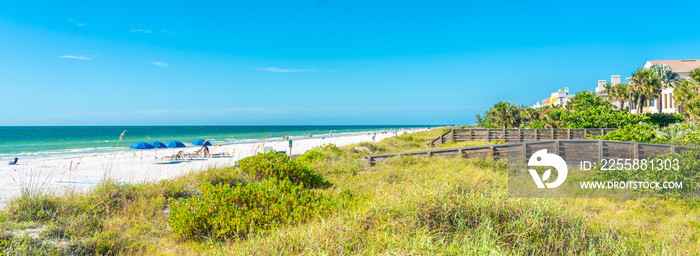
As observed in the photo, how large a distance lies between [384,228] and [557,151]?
434 inches

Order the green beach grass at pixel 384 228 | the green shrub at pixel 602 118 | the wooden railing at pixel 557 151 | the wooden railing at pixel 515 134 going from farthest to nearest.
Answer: the green shrub at pixel 602 118
the wooden railing at pixel 515 134
the wooden railing at pixel 557 151
the green beach grass at pixel 384 228

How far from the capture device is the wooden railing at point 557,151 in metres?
11.1

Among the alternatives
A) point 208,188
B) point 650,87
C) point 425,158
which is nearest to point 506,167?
point 425,158

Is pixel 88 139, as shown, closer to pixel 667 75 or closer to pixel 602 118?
pixel 602 118

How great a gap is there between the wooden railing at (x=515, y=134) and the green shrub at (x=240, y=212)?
21359 millimetres

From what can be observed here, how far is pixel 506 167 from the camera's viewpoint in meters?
12.5

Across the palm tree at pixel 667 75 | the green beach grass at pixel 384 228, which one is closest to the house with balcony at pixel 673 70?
the palm tree at pixel 667 75

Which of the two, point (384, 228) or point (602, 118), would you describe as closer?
point (384, 228)

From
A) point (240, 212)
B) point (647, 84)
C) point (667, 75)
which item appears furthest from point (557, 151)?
point (667, 75)

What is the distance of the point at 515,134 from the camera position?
2566 centimetres

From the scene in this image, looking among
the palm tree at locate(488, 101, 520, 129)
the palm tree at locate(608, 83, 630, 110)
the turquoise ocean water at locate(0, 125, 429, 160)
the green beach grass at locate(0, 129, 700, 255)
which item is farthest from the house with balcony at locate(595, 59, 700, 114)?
the turquoise ocean water at locate(0, 125, 429, 160)

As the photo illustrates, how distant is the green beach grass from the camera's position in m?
4.05

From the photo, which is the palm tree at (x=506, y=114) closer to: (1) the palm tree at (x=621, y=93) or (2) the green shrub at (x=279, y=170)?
(1) the palm tree at (x=621, y=93)

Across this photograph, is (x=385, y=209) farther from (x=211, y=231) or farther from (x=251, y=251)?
(x=211, y=231)
